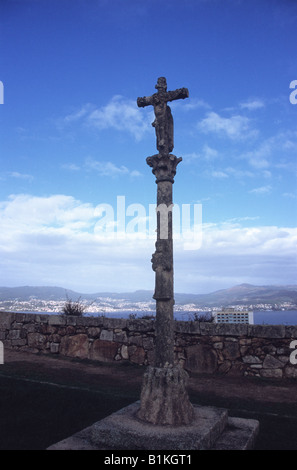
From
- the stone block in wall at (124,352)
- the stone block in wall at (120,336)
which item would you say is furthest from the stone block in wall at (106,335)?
the stone block in wall at (124,352)

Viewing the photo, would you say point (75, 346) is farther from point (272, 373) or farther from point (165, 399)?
point (165, 399)

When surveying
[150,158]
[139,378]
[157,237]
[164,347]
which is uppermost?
[150,158]

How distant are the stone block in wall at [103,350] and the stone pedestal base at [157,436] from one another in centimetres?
455

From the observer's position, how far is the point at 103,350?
833 cm

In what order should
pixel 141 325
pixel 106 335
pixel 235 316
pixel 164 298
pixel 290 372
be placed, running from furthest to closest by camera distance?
pixel 235 316, pixel 106 335, pixel 141 325, pixel 290 372, pixel 164 298

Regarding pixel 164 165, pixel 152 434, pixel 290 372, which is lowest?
pixel 290 372

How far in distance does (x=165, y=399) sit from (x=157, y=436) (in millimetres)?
473

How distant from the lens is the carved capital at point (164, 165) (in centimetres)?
428

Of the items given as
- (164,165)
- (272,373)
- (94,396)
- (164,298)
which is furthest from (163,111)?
(272,373)

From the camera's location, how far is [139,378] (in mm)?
6906

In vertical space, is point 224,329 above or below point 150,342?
above
